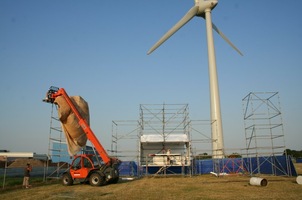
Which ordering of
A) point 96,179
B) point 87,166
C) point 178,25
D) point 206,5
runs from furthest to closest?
point 206,5, point 178,25, point 87,166, point 96,179

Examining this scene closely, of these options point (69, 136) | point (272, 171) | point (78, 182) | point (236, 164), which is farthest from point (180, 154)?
point (69, 136)

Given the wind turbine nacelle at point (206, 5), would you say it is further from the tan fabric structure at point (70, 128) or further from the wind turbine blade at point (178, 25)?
the tan fabric structure at point (70, 128)

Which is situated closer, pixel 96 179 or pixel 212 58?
pixel 96 179

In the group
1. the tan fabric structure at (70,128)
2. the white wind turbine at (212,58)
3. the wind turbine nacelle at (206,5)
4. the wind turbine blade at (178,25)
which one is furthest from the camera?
the wind turbine nacelle at (206,5)

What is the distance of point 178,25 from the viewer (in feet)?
99.2

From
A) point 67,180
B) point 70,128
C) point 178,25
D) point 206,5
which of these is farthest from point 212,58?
point 67,180

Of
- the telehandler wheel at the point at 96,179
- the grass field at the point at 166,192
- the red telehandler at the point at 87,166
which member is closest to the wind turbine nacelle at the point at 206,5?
the red telehandler at the point at 87,166

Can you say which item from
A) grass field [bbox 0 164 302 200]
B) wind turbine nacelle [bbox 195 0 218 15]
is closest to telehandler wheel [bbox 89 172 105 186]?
grass field [bbox 0 164 302 200]

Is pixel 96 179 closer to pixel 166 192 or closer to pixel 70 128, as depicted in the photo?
pixel 70 128

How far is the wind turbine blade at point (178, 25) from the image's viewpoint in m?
29.1

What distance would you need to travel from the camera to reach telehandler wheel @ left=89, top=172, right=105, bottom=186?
16127 mm

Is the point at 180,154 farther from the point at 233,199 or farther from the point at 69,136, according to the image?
the point at 233,199

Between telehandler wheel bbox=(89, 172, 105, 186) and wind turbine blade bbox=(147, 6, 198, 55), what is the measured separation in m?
16.3

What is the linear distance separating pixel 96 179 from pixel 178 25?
2040cm
